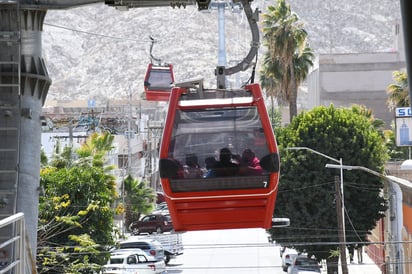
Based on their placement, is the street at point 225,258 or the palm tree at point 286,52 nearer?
the street at point 225,258

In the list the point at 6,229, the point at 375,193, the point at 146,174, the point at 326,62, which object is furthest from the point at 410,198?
the point at 326,62

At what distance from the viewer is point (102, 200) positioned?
3266cm

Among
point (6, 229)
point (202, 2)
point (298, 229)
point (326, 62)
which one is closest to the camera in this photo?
point (202, 2)

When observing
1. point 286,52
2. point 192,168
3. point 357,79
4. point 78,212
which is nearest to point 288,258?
point 286,52

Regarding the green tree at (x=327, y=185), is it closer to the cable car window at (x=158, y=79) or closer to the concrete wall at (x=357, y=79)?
the cable car window at (x=158, y=79)

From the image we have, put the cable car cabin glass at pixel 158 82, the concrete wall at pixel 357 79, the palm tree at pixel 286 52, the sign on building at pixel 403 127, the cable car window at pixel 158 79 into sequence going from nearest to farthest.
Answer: the cable car cabin glass at pixel 158 82
the cable car window at pixel 158 79
the sign on building at pixel 403 127
the palm tree at pixel 286 52
the concrete wall at pixel 357 79

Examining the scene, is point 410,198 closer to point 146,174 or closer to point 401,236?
point 401,236

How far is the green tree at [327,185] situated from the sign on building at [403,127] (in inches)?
195

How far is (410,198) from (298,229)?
22.9 ft

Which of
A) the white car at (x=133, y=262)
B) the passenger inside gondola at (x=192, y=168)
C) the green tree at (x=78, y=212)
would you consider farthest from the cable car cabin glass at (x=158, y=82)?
the passenger inside gondola at (x=192, y=168)

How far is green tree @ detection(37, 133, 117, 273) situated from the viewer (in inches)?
1147

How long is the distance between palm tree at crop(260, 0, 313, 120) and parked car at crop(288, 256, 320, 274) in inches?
592

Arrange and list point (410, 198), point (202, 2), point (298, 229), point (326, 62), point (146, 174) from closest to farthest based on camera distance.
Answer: point (202, 2) < point (410, 198) < point (298, 229) < point (146, 174) < point (326, 62)

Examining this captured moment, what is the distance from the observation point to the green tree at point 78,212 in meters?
29.1
